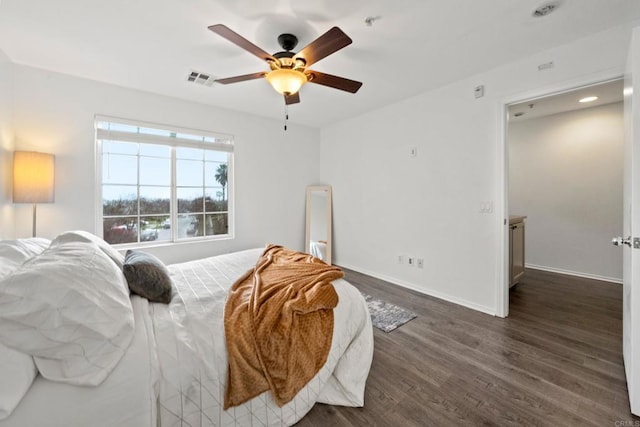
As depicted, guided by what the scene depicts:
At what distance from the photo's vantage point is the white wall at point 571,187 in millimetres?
3674

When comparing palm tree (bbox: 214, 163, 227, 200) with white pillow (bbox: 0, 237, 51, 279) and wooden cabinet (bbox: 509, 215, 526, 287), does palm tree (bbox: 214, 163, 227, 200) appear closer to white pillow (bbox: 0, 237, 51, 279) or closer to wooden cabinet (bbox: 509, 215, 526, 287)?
white pillow (bbox: 0, 237, 51, 279)

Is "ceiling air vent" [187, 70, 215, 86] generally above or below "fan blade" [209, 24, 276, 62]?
above

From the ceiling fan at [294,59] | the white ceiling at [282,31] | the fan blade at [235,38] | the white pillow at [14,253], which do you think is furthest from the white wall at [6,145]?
the fan blade at [235,38]

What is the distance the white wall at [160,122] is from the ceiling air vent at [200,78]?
719 millimetres

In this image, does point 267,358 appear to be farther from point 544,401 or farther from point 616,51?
point 616,51

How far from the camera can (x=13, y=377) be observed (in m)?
0.86

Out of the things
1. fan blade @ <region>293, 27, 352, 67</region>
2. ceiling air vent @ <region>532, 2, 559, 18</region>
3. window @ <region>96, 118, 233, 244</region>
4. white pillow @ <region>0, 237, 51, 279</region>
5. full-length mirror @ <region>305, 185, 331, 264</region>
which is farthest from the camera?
full-length mirror @ <region>305, 185, 331, 264</region>

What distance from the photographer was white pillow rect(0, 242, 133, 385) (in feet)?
3.00

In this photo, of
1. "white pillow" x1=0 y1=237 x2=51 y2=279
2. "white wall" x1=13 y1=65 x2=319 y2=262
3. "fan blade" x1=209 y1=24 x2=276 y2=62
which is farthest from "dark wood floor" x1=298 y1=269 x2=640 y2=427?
"white wall" x1=13 y1=65 x2=319 y2=262

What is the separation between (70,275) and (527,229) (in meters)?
5.78

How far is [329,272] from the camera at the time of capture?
6.31 feet

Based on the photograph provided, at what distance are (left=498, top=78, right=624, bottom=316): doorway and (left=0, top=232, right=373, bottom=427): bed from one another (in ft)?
11.3

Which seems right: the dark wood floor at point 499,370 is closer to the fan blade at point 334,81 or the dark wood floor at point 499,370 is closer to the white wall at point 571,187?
the white wall at point 571,187

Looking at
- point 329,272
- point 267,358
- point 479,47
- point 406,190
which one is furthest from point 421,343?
point 479,47
